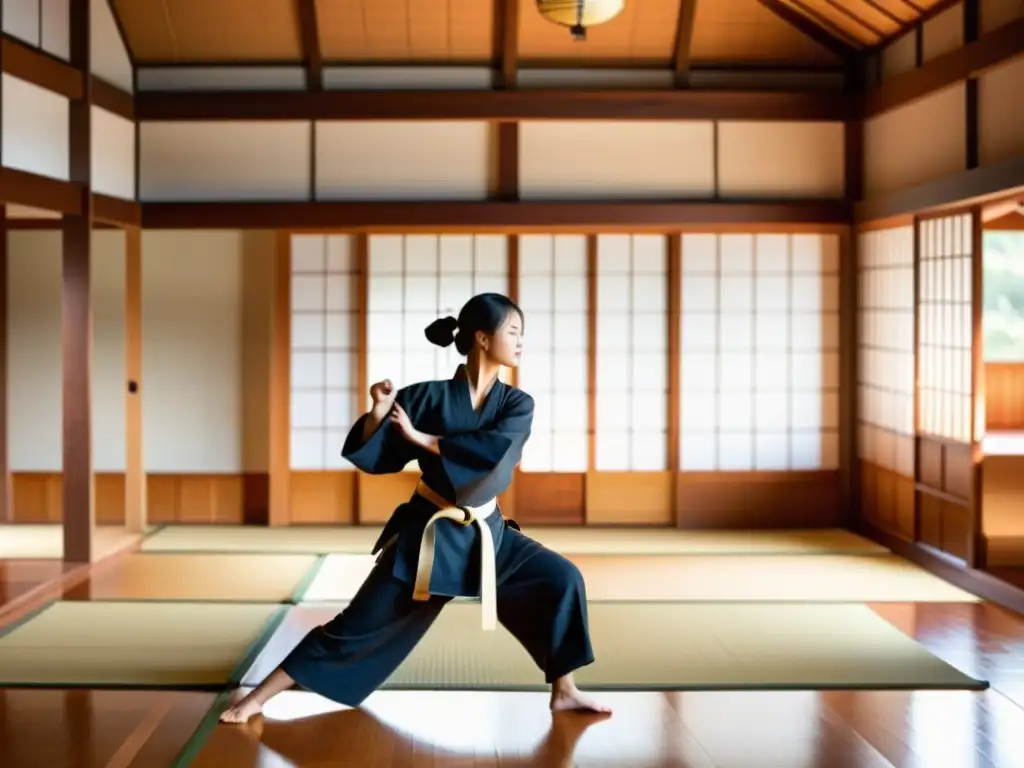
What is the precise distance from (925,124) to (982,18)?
82cm

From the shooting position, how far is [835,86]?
25.3ft

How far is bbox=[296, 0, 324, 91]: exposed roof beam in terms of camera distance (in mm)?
7344

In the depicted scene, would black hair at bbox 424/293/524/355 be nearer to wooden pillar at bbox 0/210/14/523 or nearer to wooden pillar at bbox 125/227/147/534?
wooden pillar at bbox 125/227/147/534

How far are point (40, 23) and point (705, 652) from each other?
4.17m

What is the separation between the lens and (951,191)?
238 inches

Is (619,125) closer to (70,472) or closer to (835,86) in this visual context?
(835,86)

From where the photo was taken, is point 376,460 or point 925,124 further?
point 925,124

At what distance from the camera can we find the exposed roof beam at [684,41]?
24.2 feet

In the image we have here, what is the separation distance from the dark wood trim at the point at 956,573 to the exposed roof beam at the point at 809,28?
2.77m

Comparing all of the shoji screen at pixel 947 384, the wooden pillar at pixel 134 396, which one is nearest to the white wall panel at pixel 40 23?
Answer: the wooden pillar at pixel 134 396

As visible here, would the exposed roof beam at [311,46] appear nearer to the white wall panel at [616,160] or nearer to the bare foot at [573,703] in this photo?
the white wall panel at [616,160]

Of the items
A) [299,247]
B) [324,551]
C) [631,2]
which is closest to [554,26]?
[631,2]

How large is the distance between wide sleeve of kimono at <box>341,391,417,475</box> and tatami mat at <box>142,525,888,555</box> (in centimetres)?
307

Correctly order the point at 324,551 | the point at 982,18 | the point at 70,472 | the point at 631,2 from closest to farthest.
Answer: the point at 982,18, the point at 70,472, the point at 324,551, the point at 631,2
